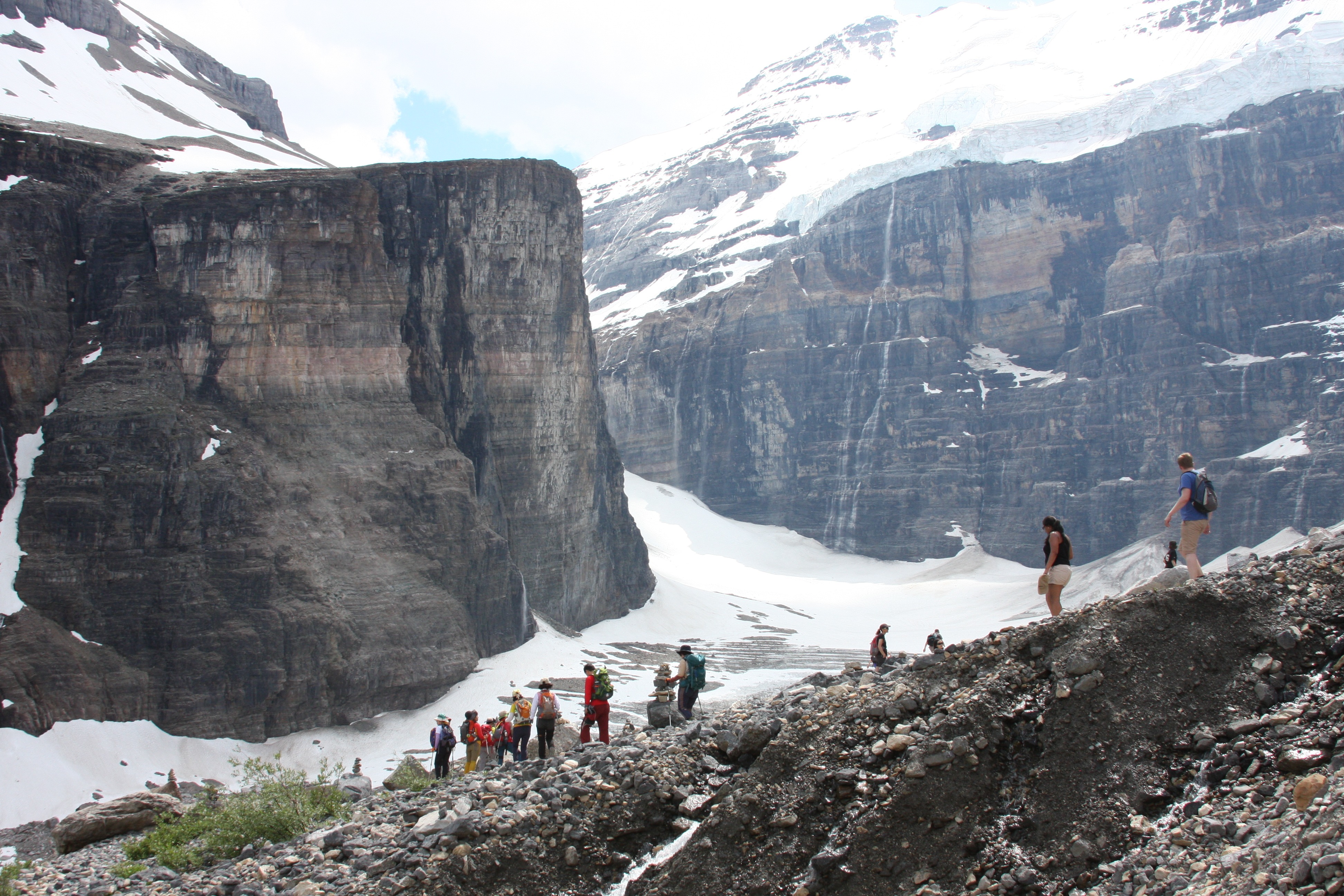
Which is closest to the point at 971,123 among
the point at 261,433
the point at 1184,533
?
the point at 261,433

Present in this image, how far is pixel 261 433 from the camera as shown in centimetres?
4197

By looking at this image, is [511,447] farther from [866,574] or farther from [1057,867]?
[866,574]

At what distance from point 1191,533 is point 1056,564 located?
5.59ft

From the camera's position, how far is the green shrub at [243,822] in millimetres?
14562

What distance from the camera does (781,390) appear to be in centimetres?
12544

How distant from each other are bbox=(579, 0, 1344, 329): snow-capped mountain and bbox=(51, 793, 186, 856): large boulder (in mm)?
118031

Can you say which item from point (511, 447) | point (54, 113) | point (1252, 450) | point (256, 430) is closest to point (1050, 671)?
point (256, 430)

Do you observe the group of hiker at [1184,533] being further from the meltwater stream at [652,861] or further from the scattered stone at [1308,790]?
the scattered stone at [1308,790]

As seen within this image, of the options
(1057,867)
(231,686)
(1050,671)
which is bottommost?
(231,686)

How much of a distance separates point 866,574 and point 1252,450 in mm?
39617

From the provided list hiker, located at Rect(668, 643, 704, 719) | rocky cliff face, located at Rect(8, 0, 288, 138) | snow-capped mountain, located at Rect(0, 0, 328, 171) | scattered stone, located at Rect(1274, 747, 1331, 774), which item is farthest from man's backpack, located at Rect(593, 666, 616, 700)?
rocky cliff face, located at Rect(8, 0, 288, 138)

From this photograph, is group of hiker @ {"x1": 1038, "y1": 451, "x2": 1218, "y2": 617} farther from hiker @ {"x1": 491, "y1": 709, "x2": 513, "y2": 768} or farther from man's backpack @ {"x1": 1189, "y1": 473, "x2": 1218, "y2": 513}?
hiker @ {"x1": 491, "y1": 709, "x2": 513, "y2": 768}

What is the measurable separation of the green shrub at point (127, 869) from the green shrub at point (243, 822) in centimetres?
30

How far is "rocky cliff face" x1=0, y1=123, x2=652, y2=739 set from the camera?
119ft
